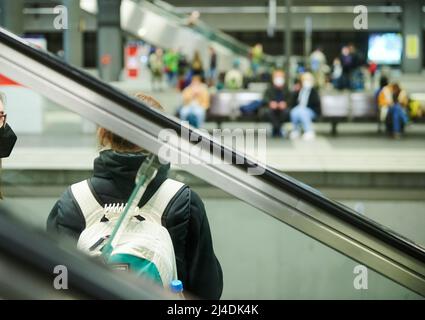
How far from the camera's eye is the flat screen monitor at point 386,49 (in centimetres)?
3098

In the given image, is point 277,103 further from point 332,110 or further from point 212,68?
point 212,68

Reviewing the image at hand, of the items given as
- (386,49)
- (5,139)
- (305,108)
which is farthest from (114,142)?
(386,49)

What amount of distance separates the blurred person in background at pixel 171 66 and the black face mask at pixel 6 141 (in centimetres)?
2127

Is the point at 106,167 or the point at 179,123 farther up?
the point at 179,123

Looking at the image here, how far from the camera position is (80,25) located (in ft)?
42.0

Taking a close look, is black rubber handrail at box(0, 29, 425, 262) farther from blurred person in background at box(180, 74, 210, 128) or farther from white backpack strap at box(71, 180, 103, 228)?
blurred person in background at box(180, 74, 210, 128)

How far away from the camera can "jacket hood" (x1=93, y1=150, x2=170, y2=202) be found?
2.14 meters

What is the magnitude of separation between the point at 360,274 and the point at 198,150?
3.40 feet

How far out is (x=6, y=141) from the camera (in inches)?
88.6

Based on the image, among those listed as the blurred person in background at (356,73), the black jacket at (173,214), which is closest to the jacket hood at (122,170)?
the black jacket at (173,214)

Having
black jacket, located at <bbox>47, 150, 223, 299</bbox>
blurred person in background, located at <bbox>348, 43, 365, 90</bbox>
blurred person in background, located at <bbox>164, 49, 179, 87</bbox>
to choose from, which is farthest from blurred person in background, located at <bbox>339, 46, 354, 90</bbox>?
black jacket, located at <bbox>47, 150, 223, 299</bbox>

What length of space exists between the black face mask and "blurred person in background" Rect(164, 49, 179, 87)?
21.3 m
